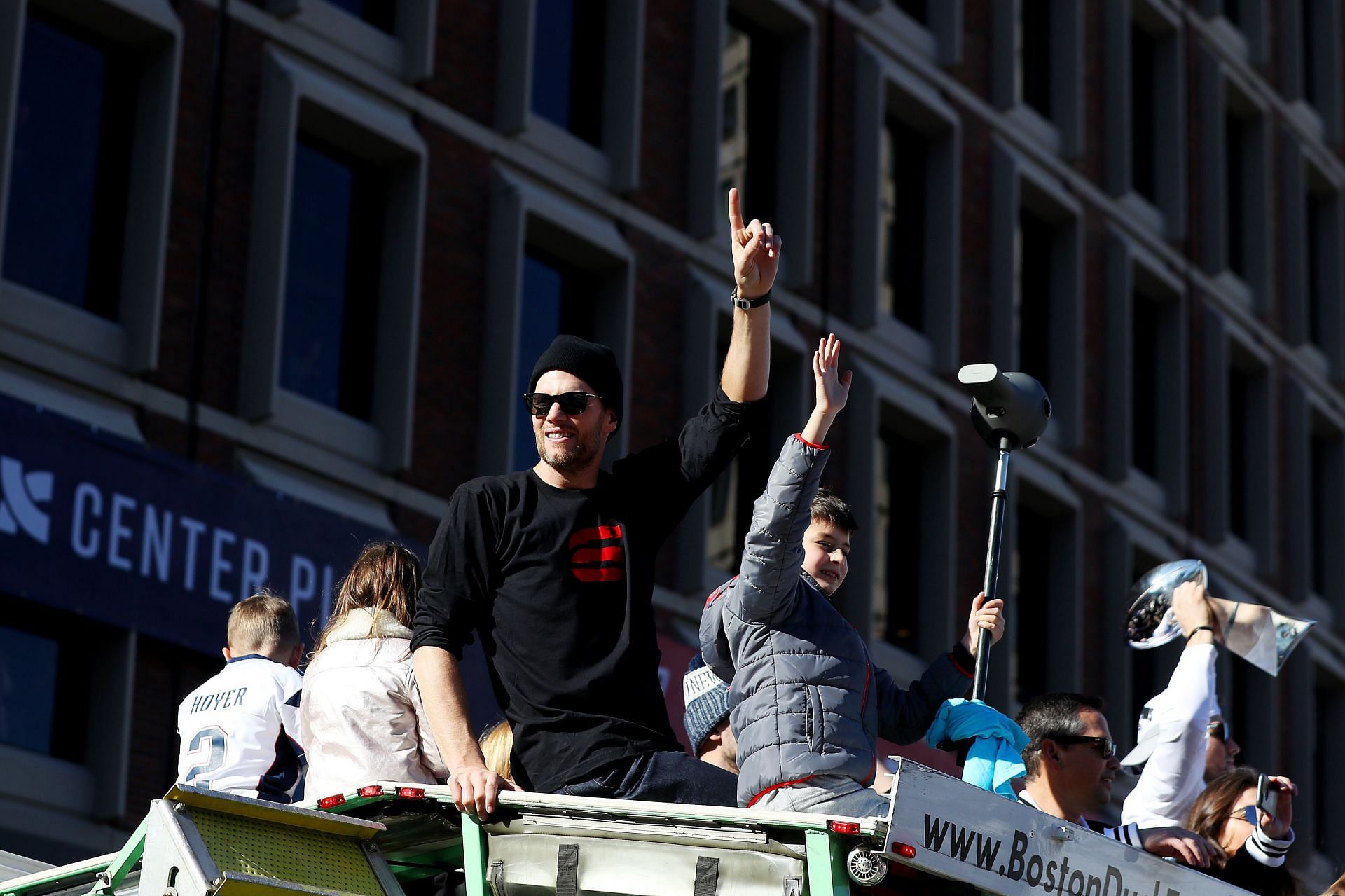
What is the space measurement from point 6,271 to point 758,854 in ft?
40.6

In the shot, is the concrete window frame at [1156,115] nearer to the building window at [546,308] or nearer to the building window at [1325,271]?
the building window at [1325,271]

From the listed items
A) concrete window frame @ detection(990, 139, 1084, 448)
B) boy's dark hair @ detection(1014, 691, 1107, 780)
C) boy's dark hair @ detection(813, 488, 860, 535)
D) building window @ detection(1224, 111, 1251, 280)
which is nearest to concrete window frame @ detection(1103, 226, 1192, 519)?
concrete window frame @ detection(990, 139, 1084, 448)

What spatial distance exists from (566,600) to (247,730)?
5.42 feet

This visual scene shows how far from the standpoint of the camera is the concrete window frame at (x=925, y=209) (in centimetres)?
2311

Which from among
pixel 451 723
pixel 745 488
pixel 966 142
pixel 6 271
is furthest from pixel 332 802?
pixel 966 142

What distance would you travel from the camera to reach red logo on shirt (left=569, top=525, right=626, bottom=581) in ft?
18.7

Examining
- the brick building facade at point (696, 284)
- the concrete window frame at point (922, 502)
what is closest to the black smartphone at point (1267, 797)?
the brick building facade at point (696, 284)

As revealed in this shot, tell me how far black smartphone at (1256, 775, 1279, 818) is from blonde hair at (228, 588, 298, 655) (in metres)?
3.20

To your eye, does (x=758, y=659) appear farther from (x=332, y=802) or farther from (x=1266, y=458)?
(x=1266, y=458)

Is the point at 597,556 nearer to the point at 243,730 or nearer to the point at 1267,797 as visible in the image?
the point at 243,730

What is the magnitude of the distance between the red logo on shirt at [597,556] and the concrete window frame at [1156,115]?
74.0 feet

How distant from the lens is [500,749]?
19.7 ft

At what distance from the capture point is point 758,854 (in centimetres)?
502

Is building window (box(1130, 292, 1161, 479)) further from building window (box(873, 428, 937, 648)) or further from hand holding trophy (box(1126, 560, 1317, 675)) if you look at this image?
hand holding trophy (box(1126, 560, 1317, 675))
